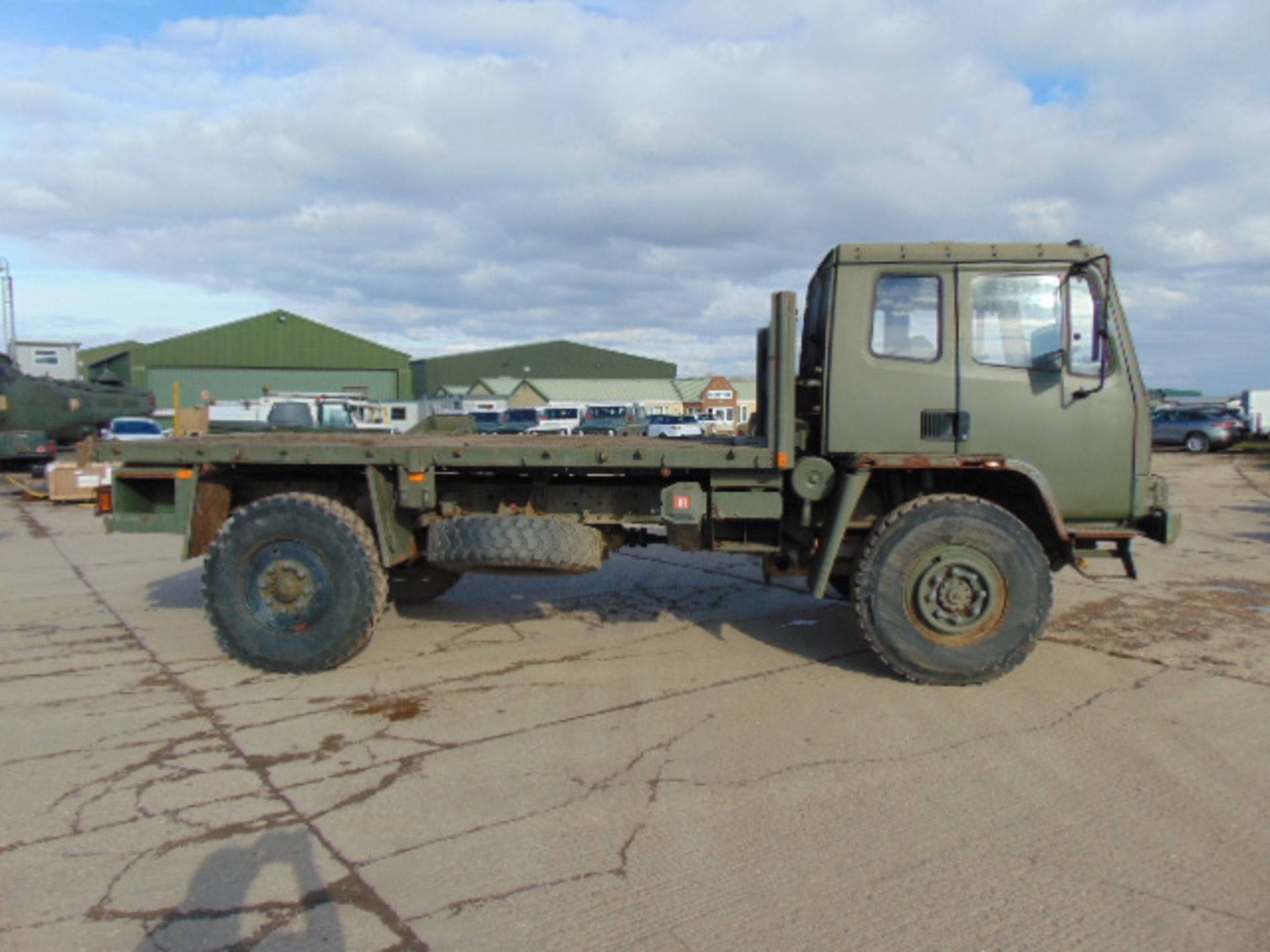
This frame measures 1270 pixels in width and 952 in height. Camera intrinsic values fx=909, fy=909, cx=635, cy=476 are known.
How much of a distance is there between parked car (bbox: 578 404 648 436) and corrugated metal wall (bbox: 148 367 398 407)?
55.5ft

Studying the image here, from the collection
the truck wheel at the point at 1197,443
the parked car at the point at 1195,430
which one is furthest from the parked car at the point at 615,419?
the truck wheel at the point at 1197,443

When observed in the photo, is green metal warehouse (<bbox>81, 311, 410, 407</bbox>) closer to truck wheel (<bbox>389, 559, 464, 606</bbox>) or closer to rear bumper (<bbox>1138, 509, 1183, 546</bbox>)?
truck wheel (<bbox>389, 559, 464, 606</bbox>)

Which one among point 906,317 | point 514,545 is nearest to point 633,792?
point 514,545

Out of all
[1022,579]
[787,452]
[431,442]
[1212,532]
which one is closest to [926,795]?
[1022,579]

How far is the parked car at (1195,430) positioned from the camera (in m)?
30.8

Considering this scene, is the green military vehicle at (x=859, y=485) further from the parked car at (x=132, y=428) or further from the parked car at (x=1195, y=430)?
the parked car at (x=1195, y=430)

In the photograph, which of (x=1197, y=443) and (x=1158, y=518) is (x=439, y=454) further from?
(x=1197, y=443)

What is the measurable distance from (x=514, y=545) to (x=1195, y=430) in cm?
3244

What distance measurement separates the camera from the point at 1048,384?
562cm

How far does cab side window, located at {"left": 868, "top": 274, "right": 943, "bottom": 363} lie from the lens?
5.71 metres

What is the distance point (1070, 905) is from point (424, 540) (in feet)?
15.7

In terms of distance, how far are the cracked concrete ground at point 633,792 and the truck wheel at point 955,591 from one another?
0.25 m

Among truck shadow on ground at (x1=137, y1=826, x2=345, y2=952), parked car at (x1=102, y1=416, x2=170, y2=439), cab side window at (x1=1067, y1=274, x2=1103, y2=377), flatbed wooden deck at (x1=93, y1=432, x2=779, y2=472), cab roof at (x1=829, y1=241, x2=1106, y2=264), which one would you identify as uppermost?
cab roof at (x1=829, y1=241, x2=1106, y2=264)

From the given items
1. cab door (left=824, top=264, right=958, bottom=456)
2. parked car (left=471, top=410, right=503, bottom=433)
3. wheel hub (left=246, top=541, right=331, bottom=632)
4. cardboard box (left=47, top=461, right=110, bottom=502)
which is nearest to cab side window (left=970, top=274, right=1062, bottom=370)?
cab door (left=824, top=264, right=958, bottom=456)
